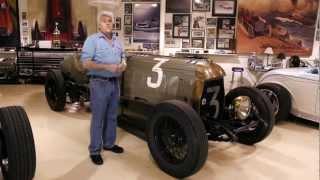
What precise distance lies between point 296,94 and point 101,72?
3.32 meters

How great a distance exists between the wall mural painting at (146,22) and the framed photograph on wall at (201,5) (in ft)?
2.66

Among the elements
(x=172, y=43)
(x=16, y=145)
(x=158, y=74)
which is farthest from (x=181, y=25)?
(x=16, y=145)

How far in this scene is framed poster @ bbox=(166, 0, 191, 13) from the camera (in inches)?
268

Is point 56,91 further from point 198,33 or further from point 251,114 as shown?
point 251,114

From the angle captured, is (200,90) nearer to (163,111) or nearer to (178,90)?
(178,90)

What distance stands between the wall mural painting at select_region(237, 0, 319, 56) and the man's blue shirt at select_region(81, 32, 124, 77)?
392cm

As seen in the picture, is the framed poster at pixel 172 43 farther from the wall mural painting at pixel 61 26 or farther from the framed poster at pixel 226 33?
the wall mural painting at pixel 61 26

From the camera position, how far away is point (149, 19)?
23.6 ft

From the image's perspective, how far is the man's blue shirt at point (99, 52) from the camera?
326 cm

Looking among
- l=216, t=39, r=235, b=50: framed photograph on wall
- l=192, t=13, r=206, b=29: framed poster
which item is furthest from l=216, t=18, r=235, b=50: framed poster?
l=192, t=13, r=206, b=29: framed poster

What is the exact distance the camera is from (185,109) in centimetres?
304

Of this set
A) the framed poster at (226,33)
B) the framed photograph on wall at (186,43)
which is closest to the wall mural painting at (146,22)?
the framed photograph on wall at (186,43)

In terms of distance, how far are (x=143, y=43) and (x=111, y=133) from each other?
3.96 metres

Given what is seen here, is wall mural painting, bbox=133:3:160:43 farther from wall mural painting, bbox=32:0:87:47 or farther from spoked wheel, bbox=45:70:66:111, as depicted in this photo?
spoked wheel, bbox=45:70:66:111
